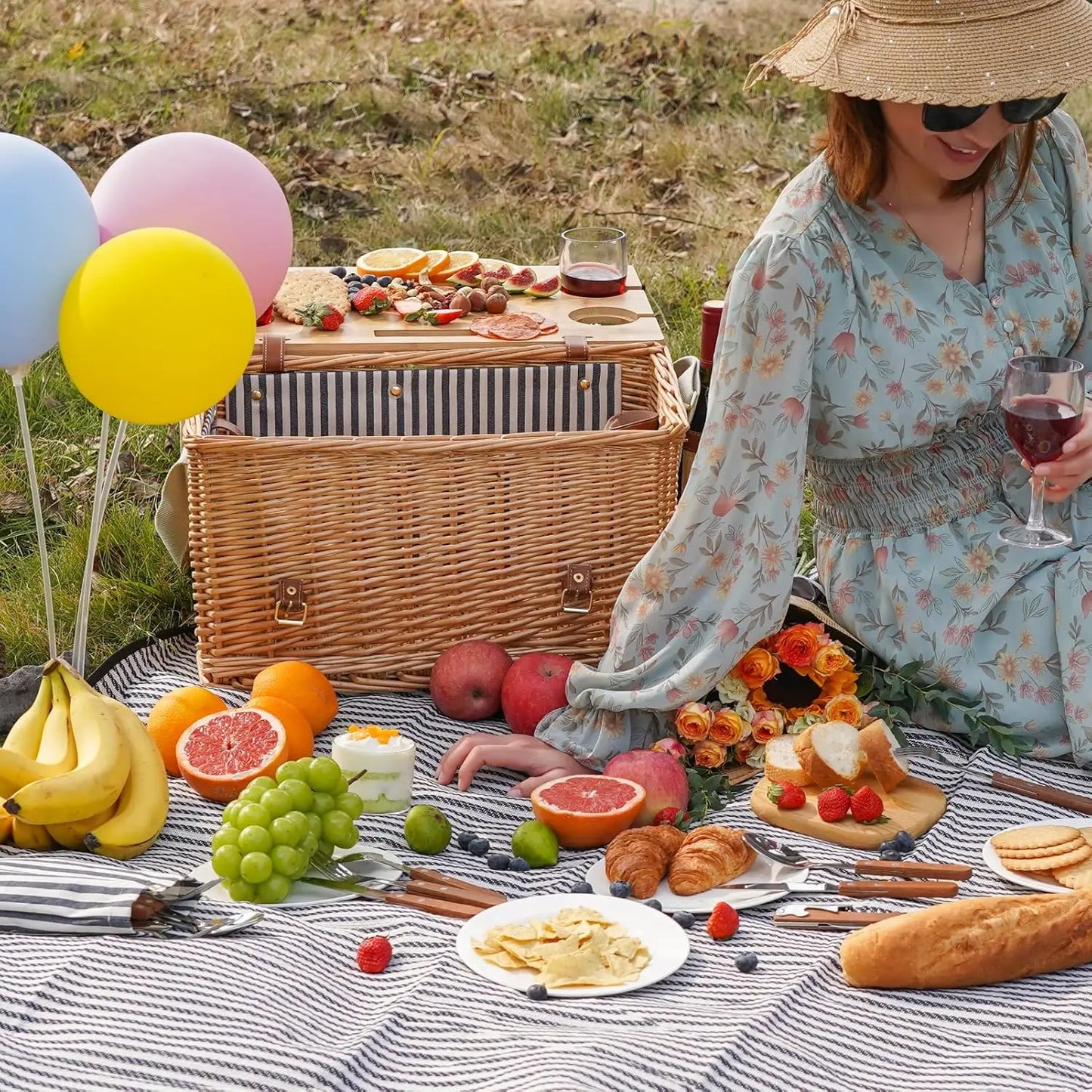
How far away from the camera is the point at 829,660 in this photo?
11.7ft

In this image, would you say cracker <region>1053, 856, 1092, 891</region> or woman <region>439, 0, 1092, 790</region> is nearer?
cracker <region>1053, 856, 1092, 891</region>

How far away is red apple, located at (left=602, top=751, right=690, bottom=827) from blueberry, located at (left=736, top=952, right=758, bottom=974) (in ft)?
2.17

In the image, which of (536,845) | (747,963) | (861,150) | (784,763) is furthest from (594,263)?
(747,963)

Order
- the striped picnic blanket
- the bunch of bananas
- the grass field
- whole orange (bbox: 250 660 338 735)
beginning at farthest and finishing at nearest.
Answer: the grass field → whole orange (bbox: 250 660 338 735) → the bunch of bananas → the striped picnic blanket

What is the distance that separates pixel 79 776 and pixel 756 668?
5.01 feet

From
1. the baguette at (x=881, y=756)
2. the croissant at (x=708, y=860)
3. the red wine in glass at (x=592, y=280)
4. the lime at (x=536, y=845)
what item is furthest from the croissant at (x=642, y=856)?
the red wine in glass at (x=592, y=280)

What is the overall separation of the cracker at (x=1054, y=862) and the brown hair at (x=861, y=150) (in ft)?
4.81

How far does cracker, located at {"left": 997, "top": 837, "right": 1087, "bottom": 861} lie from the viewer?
3.01 metres

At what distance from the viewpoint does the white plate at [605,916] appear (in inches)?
103

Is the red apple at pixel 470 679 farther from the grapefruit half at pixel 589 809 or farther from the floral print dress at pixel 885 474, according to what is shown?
the grapefruit half at pixel 589 809

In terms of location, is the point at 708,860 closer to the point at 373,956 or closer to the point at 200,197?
the point at 373,956

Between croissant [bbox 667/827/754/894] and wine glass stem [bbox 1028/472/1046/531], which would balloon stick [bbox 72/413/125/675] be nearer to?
croissant [bbox 667/827/754/894]

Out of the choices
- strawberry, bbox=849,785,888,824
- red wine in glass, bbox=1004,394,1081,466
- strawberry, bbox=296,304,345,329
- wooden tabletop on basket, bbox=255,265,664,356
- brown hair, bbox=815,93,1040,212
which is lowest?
strawberry, bbox=849,785,888,824

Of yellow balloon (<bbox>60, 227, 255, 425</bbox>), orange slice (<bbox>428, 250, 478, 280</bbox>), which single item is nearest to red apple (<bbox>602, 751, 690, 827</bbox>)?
yellow balloon (<bbox>60, 227, 255, 425</bbox>)
